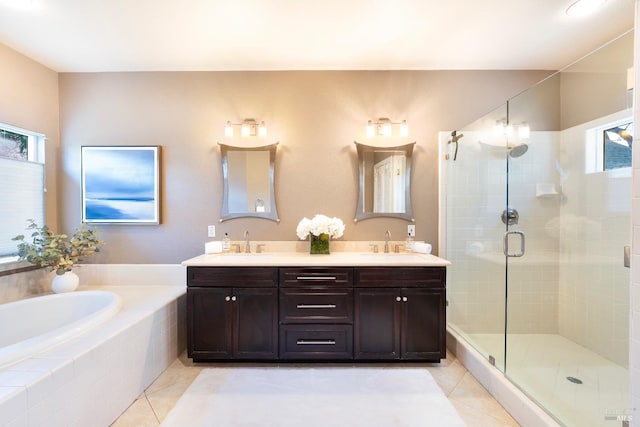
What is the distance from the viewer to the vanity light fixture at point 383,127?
265 centimetres

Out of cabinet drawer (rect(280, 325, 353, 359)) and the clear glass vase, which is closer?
cabinet drawer (rect(280, 325, 353, 359))

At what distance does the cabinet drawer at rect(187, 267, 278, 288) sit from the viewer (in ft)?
7.20

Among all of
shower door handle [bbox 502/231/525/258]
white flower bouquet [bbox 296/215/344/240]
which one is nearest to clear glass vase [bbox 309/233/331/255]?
white flower bouquet [bbox 296/215/344/240]

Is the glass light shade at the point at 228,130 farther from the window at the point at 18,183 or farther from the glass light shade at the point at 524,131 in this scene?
the glass light shade at the point at 524,131

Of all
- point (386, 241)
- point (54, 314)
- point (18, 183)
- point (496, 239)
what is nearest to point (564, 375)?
point (496, 239)

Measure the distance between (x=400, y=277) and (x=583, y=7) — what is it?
2.24m

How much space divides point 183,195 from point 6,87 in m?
1.57

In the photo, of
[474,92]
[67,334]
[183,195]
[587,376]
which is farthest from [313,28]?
[587,376]

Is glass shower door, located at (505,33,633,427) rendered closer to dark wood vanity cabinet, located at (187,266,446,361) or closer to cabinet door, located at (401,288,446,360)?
cabinet door, located at (401,288,446,360)

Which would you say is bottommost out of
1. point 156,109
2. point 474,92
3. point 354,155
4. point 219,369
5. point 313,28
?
point 219,369

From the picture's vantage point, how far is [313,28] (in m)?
2.09

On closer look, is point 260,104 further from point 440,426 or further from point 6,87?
point 440,426

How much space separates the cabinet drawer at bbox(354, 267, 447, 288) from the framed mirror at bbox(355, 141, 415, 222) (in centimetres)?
65

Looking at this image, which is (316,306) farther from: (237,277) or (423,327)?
(423,327)
